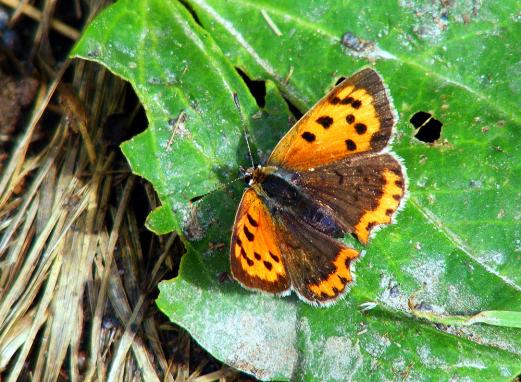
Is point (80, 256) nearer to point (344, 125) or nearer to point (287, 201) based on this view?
point (287, 201)

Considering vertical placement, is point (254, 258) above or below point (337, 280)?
above

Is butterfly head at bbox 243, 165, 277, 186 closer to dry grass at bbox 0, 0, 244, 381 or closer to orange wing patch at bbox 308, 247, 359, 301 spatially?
orange wing patch at bbox 308, 247, 359, 301

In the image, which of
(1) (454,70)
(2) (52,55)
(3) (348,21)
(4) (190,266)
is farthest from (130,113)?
(1) (454,70)

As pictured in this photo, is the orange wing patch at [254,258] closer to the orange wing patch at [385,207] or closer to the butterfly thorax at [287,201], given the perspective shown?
the butterfly thorax at [287,201]

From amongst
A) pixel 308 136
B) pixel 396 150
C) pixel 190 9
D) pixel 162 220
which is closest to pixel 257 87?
pixel 190 9

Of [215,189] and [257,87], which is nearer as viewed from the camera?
[215,189]

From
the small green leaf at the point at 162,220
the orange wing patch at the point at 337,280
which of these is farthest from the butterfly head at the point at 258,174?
the orange wing patch at the point at 337,280

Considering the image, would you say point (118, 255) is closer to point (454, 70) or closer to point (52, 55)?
point (52, 55)
